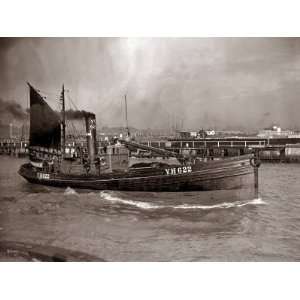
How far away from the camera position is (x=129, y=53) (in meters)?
3.87

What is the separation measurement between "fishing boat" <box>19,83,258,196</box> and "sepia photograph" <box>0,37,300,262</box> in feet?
0.06

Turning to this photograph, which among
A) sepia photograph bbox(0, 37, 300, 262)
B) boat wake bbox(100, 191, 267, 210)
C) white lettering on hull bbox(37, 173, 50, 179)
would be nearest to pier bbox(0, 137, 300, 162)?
sepia photograph bbox(0, 37, 300, 262)

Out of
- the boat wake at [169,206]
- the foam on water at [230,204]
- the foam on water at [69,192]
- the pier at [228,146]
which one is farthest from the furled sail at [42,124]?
the foam on water at [230,204]

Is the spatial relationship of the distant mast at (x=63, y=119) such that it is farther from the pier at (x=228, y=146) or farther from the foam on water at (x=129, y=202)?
the foam on water at (x=129, y=202)

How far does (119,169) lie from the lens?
169 inches

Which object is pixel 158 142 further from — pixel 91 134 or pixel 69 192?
pixel 69 192

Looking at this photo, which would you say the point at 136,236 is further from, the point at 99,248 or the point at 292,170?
the point at 292,170

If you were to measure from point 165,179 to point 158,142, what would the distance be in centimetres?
51

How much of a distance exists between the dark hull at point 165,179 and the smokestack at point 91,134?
0.32m

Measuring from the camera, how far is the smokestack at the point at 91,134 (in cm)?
406

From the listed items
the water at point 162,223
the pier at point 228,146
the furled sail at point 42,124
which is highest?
the furled sail at point 42,124

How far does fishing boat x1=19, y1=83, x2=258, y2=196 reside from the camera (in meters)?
4.06

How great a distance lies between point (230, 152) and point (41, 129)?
2371mm

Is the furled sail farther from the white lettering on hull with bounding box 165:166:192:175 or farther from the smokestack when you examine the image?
the white lettering on hull with bounding box 165:166:192:175
